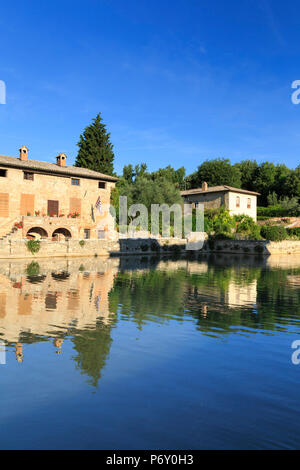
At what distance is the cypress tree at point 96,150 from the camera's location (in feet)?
165

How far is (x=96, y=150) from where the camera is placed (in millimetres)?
50312

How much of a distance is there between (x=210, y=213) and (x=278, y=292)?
1411 inches

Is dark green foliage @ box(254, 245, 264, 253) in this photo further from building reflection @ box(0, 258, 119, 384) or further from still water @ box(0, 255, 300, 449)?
still water @ box(0, 255, 300, 449)

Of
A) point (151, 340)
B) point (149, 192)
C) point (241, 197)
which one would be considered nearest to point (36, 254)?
point (149, 192)

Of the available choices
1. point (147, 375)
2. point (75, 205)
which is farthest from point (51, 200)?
point (147, 375)

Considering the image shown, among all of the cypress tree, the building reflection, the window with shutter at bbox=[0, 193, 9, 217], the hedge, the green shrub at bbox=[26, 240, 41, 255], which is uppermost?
the cypress tree

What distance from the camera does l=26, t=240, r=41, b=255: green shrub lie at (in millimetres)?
27516

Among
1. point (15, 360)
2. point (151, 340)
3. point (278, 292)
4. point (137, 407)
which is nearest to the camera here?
point (137, 407)

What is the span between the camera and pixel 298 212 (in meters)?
50.9

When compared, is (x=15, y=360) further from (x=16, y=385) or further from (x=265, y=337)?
(x=265, y=337)

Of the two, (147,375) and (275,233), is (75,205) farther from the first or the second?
(147,375)

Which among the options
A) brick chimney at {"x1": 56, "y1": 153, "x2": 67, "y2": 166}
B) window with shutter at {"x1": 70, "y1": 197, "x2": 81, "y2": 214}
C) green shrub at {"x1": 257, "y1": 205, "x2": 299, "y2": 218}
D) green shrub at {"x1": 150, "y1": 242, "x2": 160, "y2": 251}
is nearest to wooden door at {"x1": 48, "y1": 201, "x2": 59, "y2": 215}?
window with shutter at {"x1": 70, "y1": 197, "x2": 81, "y2": 214}

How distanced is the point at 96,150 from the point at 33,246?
85.2ft

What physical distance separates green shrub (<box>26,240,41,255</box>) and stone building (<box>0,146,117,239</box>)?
105 inches
